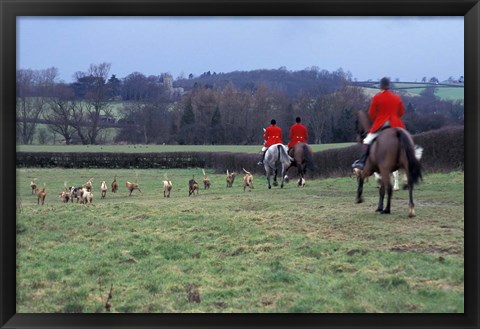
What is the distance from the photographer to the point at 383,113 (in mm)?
8875

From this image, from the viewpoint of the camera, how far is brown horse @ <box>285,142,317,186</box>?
14.7m

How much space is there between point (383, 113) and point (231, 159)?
5.56m

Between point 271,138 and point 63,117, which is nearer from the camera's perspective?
point 63,117

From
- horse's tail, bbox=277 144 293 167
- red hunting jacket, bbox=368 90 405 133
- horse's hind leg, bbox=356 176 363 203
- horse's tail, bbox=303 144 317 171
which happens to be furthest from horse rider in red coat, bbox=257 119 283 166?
red hunting jacket, bbox=368 90 405 133

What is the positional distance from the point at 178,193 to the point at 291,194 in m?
2.62

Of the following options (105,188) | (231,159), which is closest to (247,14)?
(231,159)

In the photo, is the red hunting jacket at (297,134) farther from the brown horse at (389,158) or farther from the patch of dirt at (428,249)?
the patch of dirt at (428,249)

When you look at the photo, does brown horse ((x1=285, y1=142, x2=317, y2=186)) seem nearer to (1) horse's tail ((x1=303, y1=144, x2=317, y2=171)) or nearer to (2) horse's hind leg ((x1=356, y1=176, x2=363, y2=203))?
(1) horse's tail ((x1=303, y1=144, x2=317, y2=171))

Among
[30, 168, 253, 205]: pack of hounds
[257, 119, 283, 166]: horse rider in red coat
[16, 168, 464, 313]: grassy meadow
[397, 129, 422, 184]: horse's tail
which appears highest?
[257, 119, 283, 166]: horse rider in red coat

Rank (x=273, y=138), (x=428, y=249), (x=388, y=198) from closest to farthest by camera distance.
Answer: (x=428, y=249) < (x=388, y=198) < (x=273, y=138)

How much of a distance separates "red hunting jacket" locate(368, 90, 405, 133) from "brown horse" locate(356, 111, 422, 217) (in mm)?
117

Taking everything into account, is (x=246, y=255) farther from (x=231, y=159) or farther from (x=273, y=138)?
(x=273, y=138)

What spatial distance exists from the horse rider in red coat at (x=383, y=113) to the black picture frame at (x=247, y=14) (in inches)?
130
